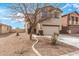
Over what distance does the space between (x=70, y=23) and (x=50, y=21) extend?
Answer: 11.4 inches

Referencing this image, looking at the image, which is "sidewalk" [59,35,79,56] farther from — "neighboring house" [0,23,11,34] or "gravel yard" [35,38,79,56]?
Answer: "neighboring house" [0,23,11,34]

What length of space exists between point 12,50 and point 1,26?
1.21ft

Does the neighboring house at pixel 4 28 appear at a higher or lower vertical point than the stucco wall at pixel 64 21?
lower

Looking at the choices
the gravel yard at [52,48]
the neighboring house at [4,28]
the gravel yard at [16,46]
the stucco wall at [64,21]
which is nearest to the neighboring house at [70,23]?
the stucco wall at [64,21]

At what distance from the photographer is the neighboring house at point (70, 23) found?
7.60ft

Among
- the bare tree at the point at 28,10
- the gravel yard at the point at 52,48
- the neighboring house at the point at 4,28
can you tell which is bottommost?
the gravel yard at the point at 52,48

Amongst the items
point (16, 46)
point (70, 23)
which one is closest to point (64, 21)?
point (70, 23)

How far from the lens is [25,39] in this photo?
7.70 feet

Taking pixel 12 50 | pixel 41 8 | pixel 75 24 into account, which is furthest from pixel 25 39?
pixel 75 24

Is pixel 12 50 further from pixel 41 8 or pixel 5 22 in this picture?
pixel 41 8

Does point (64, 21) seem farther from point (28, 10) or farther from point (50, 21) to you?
point (28, 10)

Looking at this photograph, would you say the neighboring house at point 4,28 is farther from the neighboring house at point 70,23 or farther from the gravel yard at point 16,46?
the neighboring house at point 70,23

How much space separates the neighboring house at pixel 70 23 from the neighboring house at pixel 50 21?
0.07m

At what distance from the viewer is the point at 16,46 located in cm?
228
